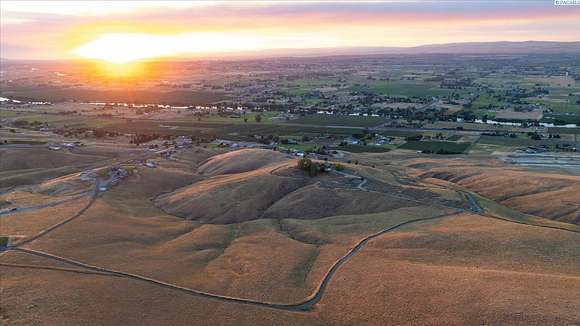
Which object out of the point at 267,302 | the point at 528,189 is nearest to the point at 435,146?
the point at 528,189

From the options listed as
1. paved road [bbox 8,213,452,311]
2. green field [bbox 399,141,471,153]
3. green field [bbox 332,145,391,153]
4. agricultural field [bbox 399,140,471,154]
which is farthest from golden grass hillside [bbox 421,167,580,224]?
green field [bbox 399,141,471,153]

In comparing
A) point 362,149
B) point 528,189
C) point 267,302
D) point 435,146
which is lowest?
point 435,146

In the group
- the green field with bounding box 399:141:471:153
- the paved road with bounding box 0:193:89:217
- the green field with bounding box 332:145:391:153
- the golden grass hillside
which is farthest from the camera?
the green field with bounding box 399:141:471:153

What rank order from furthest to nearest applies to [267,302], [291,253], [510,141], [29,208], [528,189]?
[510,141], [528,189], [29,208], [291,253], [267,302]

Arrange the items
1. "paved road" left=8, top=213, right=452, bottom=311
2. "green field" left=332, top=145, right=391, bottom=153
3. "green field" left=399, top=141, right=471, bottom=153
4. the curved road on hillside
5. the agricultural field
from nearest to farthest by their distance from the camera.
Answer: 1. "paved road" left=8, top=213, right=452, bottom=311
2. the curved road on hillside
3. the agricultural field
4. "green field" left=332, top=145, right=391, bottom=153
5. "green field" left=399, top=141, right=471, bottom=153

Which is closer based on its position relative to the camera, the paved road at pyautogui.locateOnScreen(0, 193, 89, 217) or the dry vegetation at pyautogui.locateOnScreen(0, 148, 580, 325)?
the dry vegetation at pyautogui.locateOnScreen(0, 148, 580, 325)

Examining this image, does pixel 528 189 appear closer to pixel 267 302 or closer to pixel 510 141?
pixel 267 302

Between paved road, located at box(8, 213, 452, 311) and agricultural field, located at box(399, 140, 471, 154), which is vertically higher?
paved road, located at box(8, 213, 452, 311)

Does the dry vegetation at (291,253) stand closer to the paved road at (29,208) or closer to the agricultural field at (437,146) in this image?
the paved road at (29,208)

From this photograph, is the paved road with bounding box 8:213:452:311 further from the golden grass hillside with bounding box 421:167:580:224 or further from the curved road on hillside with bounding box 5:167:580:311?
the golden grass hillside with bounding box 421:167:580:224

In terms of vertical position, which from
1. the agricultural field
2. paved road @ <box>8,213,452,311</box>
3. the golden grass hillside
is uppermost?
the golden grass hillside
